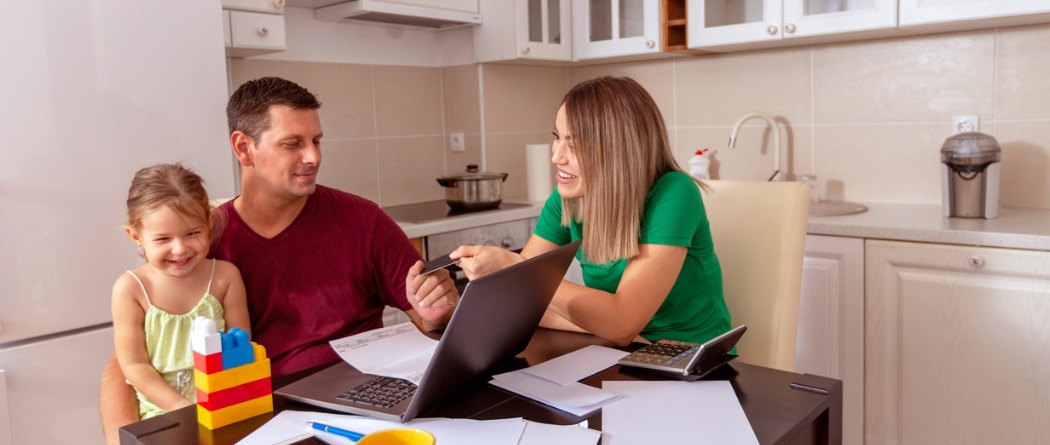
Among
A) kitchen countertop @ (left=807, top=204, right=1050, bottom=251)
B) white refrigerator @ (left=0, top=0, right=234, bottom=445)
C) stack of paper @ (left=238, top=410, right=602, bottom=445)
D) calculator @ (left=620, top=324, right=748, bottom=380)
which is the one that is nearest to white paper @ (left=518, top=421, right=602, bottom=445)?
stack of paper @ (left=238, top=410, right=602, bottom=445)

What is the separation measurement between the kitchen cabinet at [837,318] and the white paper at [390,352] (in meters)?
1.50

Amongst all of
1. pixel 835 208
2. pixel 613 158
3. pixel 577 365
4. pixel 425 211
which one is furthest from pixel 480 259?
pixel 835 208

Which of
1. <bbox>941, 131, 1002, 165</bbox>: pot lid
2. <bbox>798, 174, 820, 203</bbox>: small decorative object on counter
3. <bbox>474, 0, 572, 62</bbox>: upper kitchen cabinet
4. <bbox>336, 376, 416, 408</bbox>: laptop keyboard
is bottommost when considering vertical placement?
<bbox>336, 376, 416, 408</bbox>: laptop keyboard

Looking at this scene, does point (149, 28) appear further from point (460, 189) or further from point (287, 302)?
point (460, 189)

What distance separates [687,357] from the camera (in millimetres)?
1224

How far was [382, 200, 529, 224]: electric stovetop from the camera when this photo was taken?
110 inches

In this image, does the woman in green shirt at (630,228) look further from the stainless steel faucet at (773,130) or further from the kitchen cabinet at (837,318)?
the stainless steel faucet at (773,130)

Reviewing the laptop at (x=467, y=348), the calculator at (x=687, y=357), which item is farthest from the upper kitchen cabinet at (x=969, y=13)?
the laptop at (x=467, y=348)

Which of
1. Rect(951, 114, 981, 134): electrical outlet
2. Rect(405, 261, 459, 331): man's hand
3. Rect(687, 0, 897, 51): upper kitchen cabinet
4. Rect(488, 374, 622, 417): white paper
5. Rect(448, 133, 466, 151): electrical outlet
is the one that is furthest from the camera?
Rect(448, 133, 466, 151): electrical outlet

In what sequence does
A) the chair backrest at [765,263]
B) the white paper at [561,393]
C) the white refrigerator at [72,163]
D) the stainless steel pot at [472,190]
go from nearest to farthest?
the white paper at [561,393], the chair backrest at [765,263], the white refrigerator at [72,163], the stainless steel pot at [472,190]

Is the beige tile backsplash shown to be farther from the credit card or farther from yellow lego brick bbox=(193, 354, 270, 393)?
yellow lego brick bbox=(193, 354, 270, 393)

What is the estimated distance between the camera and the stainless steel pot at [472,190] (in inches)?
115

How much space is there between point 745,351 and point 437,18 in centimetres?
180

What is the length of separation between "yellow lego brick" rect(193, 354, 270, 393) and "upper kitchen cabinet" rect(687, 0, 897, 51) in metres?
2.13
